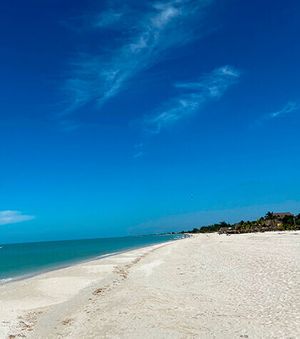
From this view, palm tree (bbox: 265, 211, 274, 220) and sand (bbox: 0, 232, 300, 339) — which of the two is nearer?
sand (bbox: 0, 232, 300, 339)

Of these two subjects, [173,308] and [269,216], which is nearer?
[173,308]

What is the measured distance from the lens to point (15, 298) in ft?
64.7

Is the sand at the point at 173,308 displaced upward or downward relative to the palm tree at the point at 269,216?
downward

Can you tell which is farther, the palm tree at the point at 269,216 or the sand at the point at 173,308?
the palm tree at the point at 269,216

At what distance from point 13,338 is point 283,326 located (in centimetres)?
752

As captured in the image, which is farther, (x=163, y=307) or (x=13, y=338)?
(x=163, y=307)

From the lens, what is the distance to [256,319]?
36.8 feet

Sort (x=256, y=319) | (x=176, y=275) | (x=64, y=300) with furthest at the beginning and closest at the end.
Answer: (x=176, y=275) → (x=64, y=300) → (x=256, y=319)

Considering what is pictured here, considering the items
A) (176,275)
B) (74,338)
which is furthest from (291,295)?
(176,275)

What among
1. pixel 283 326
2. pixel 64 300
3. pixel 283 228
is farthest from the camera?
pixel 283 228

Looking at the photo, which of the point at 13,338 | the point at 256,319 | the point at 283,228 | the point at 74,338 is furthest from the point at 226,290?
the point at 283,228

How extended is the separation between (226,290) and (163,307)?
3.30 m

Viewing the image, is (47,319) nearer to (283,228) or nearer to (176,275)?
(176,275)

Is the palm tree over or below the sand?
over
